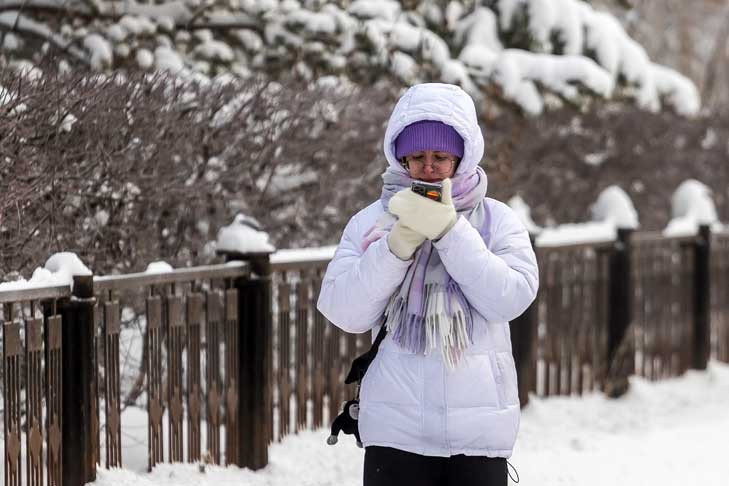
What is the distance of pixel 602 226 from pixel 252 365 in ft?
12.1

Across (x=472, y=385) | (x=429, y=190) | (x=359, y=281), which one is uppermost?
(x=429, y=190)

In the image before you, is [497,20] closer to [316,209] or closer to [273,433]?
[316,209]

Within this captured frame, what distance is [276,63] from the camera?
8.84 m

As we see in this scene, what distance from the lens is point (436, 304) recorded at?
128 inches

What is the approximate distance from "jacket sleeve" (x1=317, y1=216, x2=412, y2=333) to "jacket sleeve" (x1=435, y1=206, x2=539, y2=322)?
0.14m

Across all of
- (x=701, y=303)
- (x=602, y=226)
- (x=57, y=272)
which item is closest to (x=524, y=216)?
(x=602, y=226)

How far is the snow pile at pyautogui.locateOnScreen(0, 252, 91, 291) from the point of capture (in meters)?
4.36

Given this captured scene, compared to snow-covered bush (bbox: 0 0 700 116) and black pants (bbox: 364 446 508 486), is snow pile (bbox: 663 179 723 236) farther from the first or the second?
black pants (bbox: 364 446 508 486)

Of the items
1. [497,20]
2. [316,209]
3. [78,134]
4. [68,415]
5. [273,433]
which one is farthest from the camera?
[497,20]

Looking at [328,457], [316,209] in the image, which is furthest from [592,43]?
[328,457]

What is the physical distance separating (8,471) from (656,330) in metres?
6.03

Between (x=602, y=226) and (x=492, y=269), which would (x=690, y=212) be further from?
(x=492, y=269)

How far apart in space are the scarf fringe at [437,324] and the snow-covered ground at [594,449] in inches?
75.2

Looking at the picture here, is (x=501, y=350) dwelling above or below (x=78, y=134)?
below
